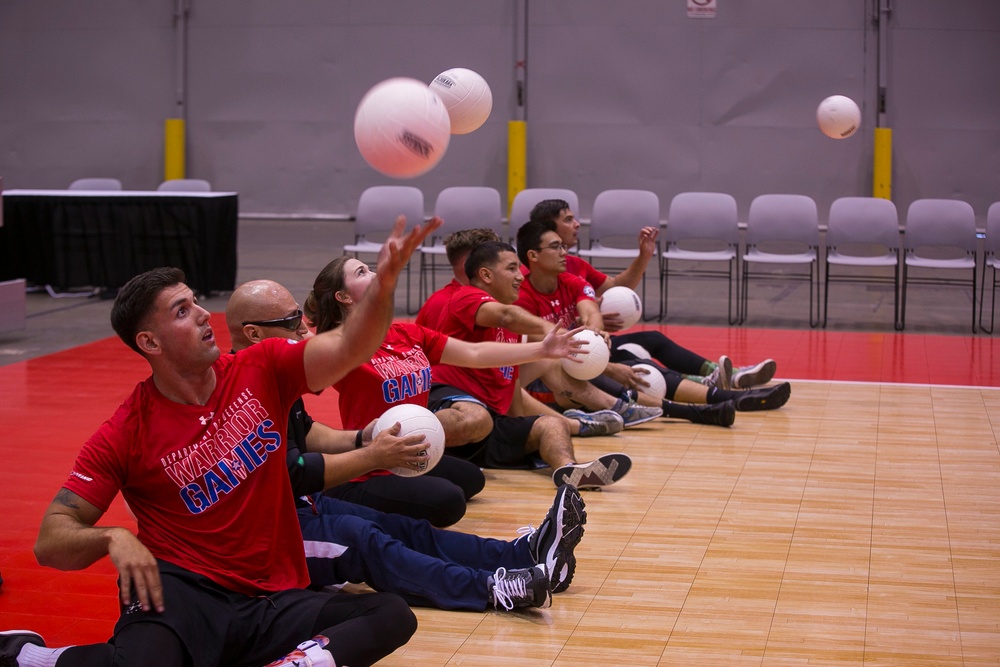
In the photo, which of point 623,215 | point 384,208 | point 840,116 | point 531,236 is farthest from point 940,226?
point 531,236

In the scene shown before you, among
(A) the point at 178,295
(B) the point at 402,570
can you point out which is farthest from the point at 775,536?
(A) the point at 178,295

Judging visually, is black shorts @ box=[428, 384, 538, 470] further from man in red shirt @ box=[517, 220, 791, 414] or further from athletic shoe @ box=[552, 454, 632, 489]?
man in red shirt @ box=[517, 220, 791, 414]

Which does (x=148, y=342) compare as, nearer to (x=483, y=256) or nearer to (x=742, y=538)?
(x=742, y=538)

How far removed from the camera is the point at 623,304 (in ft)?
23.2

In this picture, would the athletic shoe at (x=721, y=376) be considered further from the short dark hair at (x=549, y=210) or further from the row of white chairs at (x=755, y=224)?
the row of white chairs at (x=755, y=224)

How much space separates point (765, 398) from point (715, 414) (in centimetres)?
55

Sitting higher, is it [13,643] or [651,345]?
[651,345]

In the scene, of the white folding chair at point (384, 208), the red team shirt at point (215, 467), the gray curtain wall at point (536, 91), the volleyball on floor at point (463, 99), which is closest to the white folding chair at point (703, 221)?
the gray curtain wall at point (536, 91)

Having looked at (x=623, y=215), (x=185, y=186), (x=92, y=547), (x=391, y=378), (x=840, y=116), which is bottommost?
(x=92, y=547)

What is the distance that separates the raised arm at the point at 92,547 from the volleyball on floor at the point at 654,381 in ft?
14.2

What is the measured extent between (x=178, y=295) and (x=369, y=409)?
153 cm

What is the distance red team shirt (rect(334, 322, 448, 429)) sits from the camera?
4.45 metres

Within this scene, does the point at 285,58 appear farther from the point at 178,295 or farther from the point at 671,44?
the point at 178,295

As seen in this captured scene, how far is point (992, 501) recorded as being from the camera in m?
5.07
